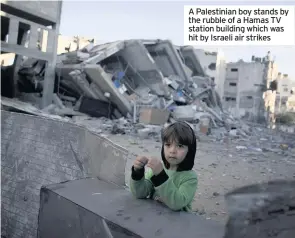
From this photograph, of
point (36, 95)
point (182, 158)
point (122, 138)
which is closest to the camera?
point (182, 158)

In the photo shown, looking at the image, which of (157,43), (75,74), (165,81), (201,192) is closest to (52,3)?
(75,74)

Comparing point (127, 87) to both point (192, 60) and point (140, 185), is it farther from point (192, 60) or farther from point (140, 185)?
point (140, 185)

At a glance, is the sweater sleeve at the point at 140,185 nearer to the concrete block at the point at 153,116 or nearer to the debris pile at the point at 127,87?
the debris pile at the point at 127,87

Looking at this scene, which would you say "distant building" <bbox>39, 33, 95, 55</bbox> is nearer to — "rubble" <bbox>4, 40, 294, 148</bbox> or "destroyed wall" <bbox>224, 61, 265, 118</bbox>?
"rubble" <bbox>4, 40, 294, 148</bbox>

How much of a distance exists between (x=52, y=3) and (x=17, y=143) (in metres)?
11.9

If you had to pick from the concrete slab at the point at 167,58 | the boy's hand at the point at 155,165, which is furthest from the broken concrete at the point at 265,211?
the concrete slab at the point at 167,58

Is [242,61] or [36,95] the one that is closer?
[36,95]

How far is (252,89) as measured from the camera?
98.9ft

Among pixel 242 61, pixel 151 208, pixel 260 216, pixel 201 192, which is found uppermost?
pixel 242 61

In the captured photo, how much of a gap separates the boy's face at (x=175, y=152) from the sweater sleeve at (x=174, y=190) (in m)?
0.08

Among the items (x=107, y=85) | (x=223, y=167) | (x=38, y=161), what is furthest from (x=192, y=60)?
(x=38, y=161)

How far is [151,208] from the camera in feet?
4.25

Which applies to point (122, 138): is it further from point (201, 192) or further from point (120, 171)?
point (120, 171)

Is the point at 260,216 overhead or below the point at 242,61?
below
